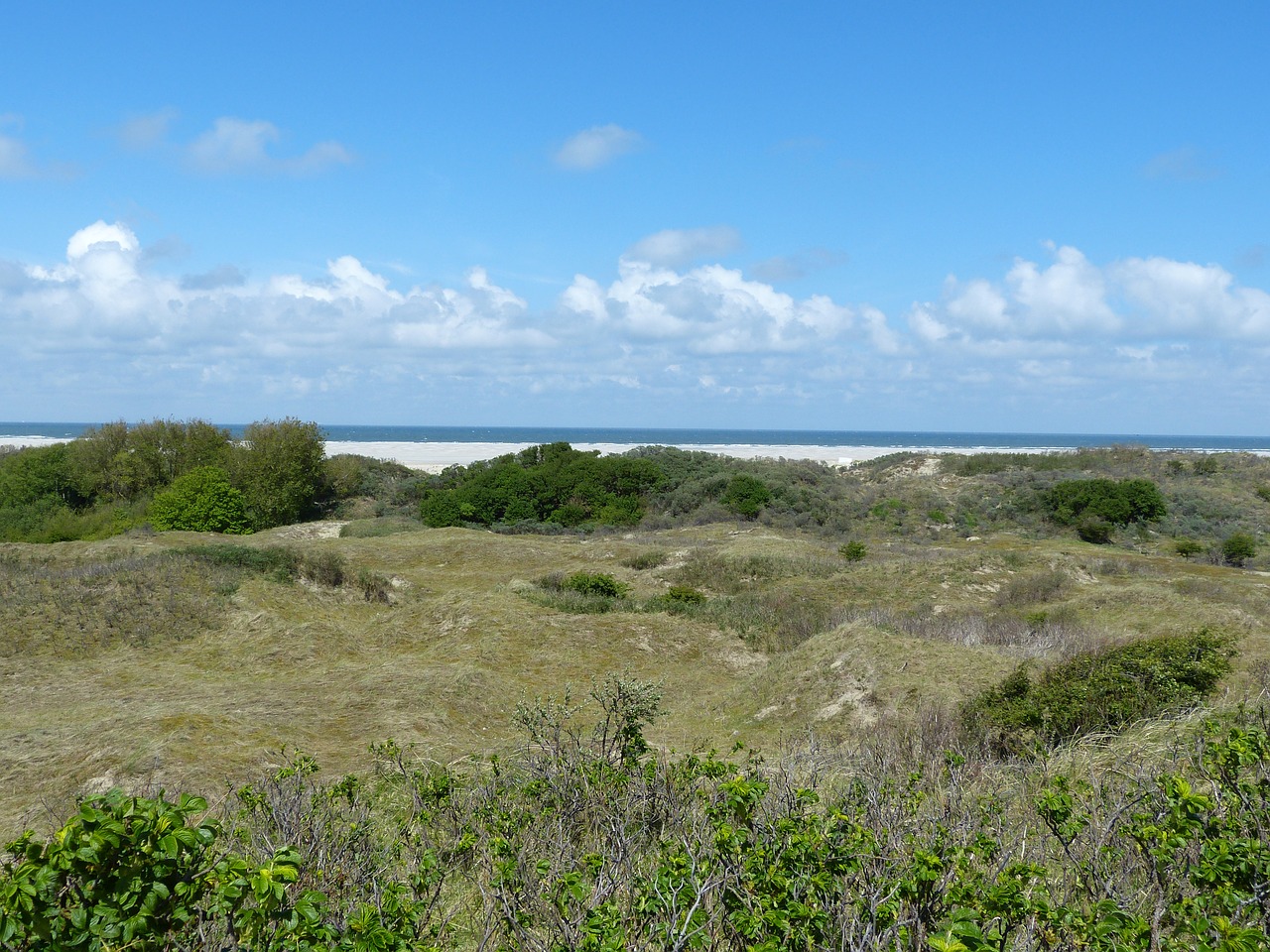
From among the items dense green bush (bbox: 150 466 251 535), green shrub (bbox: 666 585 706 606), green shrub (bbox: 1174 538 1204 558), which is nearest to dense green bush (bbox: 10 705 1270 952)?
green shrub (bbox: 666 585 706 606)

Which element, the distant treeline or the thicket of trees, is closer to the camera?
the distant treeline

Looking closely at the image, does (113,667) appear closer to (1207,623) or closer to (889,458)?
(1207,623)

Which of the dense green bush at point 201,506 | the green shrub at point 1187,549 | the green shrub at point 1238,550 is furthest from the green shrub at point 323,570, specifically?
the green shrub at point 1238,550

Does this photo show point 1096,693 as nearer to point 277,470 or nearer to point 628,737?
point 628,737

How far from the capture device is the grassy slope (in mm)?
9656

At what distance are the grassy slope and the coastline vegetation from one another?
9 cm

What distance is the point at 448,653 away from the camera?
15.0 meters

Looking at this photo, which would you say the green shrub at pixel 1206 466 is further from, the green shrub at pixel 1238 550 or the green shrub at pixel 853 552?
the green shrub at pixel 853 552

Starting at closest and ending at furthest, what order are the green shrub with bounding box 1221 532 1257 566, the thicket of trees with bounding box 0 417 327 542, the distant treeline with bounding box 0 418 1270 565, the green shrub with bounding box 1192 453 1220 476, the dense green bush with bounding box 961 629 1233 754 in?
1. the dense green bush with bounding box 961 629 1233 754
2. the green shrub with bounding box 1221 532 1257 566
3. the distant treeline with bounding box 0 418 1270 565
4. the thicket of trees with bounding box 0 417 327 542
5. the green shrub with bounding box 1192 453 1220 476

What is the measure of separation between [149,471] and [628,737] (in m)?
41.1

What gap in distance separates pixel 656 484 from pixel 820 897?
1540 inches

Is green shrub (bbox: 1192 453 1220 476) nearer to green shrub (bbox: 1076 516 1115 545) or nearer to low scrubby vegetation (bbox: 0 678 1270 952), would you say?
green shrub (bbox: 1076 516 1115 545)

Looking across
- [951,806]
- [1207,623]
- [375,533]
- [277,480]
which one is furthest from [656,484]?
[951,806]

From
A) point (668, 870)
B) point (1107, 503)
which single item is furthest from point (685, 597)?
point (1107, 503)
